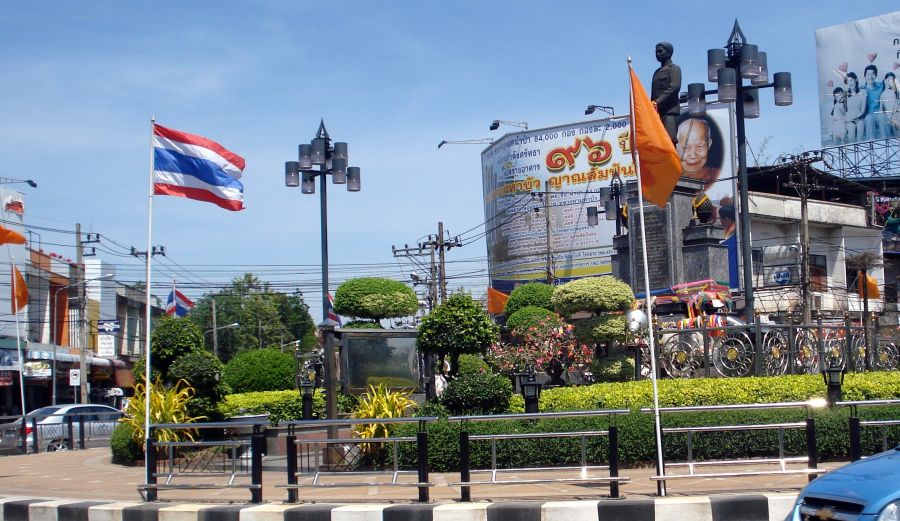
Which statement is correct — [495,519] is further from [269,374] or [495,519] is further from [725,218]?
[725,218]

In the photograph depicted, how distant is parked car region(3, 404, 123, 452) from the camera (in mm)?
23547

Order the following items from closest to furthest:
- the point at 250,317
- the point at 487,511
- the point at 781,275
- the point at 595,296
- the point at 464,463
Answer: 1. the point at 487,511
2. the point at 464,463
3. the point at 595,296
4. the point at 781,275
5. the point at 250,317

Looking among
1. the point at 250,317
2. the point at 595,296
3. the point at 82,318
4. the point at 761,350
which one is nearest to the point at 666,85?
the point at 595,296

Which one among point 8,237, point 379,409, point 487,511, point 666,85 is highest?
point 666,85

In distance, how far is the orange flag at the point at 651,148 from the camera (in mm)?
10883

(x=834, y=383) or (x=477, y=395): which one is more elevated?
(x=834, y=383)

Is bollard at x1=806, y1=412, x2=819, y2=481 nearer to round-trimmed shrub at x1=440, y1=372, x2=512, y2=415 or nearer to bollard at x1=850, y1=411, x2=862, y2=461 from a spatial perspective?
bollard at x1=850, y1=411, x2=862, y2=461

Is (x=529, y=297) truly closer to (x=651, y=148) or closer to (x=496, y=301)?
(x=496, y=301)

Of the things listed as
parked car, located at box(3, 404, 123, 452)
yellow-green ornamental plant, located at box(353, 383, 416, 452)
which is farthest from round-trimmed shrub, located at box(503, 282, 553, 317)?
parked car, located at box(3, 404, 123, 452)

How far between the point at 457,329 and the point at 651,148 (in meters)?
6.87

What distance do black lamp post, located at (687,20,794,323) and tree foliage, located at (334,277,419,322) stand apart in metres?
8.33

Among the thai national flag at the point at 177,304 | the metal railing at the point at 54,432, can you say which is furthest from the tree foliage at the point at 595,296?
the thai national flag at the point at 177,304

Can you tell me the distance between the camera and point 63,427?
83.3 feet

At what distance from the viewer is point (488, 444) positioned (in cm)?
1280
